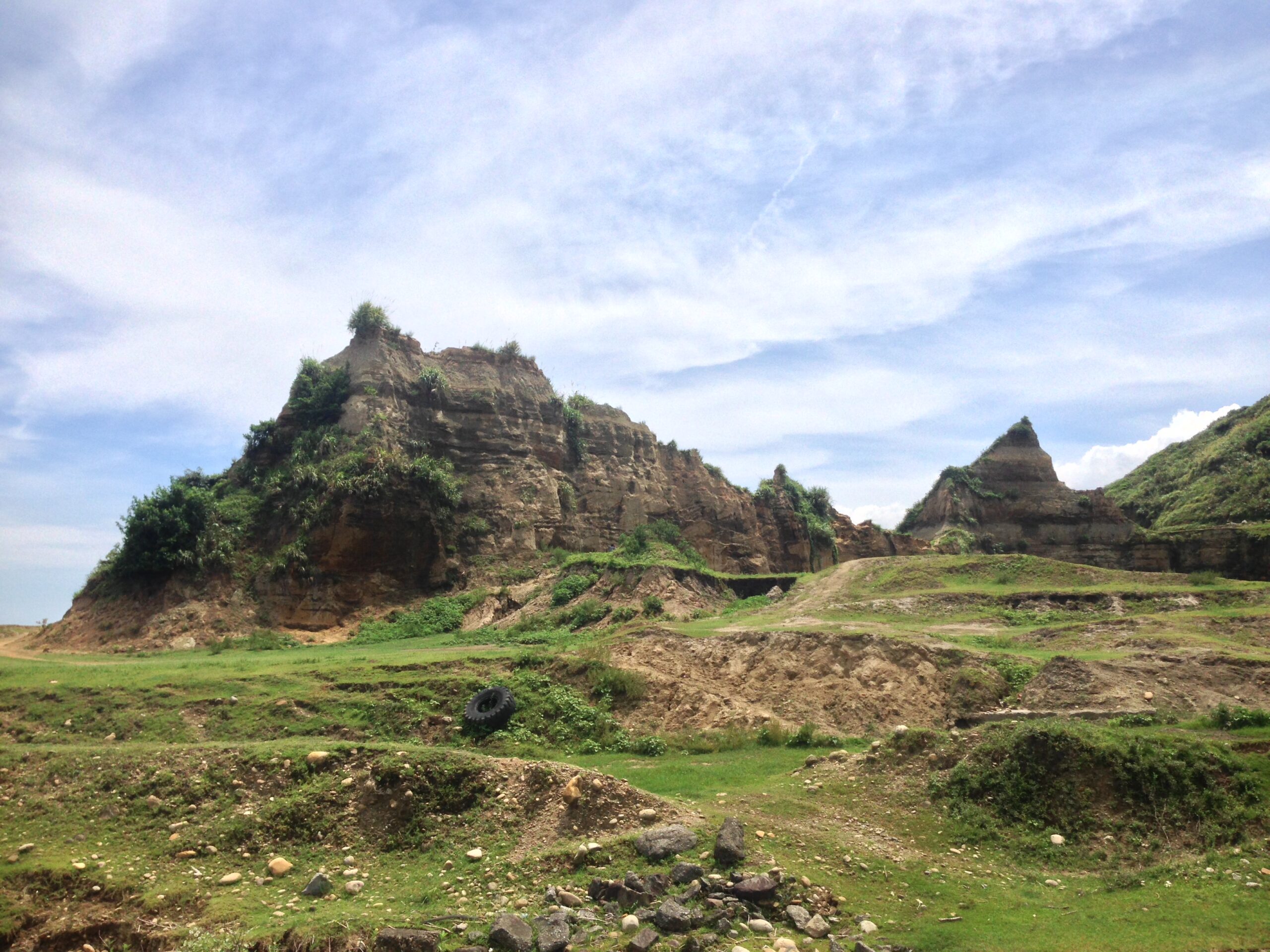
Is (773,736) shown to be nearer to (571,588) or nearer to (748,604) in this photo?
(748,604)

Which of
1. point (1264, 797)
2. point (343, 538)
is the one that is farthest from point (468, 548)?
point (1264, 797)

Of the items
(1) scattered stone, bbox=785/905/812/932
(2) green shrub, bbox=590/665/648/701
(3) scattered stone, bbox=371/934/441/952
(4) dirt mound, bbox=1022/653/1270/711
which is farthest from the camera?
(2) green shrub, bbox=590/665/648/701

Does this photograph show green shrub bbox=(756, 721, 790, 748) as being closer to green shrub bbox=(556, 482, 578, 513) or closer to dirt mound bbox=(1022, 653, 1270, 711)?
dirt mound bbox=(1022, 653, 1270, 711)

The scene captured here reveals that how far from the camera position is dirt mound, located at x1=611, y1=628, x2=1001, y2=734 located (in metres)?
17.8

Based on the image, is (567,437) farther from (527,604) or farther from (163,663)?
(163,663)

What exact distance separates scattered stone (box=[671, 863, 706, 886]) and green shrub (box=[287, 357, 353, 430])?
125 feet

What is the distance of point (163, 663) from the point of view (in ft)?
76.5

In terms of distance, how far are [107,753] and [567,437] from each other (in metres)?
37.5

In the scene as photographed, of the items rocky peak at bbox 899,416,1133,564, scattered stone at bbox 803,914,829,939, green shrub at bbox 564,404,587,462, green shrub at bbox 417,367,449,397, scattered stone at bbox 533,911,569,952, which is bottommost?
scattered stone at bbox 803,914,829,939

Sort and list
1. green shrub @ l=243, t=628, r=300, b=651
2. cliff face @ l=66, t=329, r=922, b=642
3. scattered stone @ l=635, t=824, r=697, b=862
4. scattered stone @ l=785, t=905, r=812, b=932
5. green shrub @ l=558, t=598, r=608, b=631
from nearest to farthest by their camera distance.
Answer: scattered stone @ l=785, t=905, r=812, b=932
scattered stone @ l=635, t=824, r=697, b=862
green shrub @ l=558, t=598, r=608, b=631
green shrub @ l=243, t=628, r=300, b=651
cliff face @ l=66, t=329, r=922, b=642

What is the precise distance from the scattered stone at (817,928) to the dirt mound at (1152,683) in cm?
878

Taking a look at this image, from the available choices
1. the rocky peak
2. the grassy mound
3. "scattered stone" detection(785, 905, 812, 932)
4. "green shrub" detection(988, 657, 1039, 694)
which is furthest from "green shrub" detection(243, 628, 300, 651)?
the rocky peak

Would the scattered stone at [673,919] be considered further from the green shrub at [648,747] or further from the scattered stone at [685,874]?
the green shrub at [648,747]

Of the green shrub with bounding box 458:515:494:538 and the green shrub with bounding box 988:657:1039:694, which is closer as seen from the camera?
the green shrub with bounding box 988:657:1039:694
